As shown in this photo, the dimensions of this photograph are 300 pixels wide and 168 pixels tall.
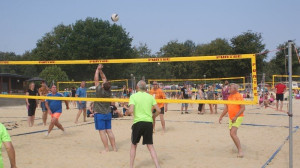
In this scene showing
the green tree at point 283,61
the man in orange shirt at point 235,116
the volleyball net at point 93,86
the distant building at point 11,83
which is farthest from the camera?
the distant building at point 11,83

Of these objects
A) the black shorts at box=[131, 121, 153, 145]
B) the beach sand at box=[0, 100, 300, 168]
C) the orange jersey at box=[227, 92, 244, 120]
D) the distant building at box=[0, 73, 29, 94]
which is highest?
the distant building at box=[0, 73, 29, 94]

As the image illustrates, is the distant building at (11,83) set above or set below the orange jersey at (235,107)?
above

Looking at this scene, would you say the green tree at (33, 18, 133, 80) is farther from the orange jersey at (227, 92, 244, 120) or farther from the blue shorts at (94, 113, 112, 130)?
the orange jersey at (227, 92, 244, 120)

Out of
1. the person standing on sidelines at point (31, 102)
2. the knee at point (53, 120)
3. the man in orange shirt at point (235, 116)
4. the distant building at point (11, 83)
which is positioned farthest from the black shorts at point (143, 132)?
the distant building at point (11, 83)

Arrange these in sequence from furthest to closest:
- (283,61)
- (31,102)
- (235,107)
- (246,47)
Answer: (246,47) → (283,61) → (31,102) → (235,107)

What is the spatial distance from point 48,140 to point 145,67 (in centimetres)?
3845

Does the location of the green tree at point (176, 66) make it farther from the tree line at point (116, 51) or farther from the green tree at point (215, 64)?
the green tree at point (215, 64)

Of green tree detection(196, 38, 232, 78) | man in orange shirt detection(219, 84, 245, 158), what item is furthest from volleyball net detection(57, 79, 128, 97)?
green tree detection(196, 38, 232, 78)

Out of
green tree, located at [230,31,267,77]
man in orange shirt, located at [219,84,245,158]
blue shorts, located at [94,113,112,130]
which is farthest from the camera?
green tree, located at [230,31,267,77]

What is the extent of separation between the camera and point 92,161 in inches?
221

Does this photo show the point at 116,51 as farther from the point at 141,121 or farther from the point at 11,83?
the point at 141,121

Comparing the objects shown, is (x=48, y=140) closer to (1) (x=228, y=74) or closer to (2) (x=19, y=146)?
(2) (x=19, y=146)

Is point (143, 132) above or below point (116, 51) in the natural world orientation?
below

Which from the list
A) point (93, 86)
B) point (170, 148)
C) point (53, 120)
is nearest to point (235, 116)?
point (170, 148)
